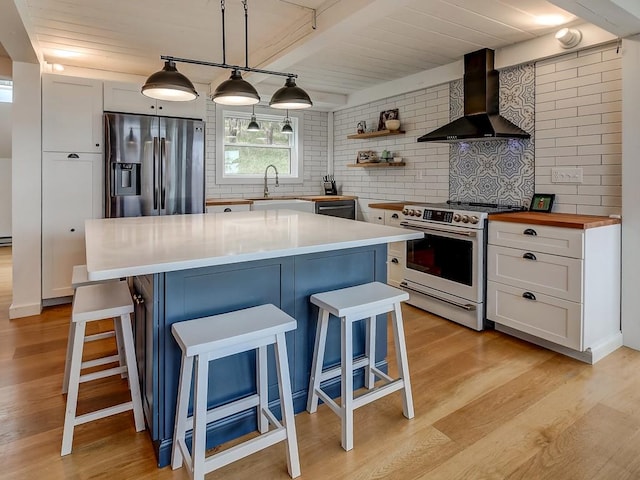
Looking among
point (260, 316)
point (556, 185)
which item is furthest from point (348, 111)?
point (260, 316)

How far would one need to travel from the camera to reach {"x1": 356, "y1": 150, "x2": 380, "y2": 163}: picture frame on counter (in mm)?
5191

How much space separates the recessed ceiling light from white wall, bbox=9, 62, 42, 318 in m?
4.03

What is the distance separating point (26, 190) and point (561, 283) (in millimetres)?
4289

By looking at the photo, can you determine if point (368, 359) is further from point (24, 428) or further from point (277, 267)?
point (24, 428)

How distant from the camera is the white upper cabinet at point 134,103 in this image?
3869 millimetres

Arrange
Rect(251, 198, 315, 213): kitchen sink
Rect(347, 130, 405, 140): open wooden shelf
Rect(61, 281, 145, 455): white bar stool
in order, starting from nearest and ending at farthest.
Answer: Rect(61, 281, 145, 455): white bar stool < Rect(347, 130, 405, 140): open wooden shelf < Rect(251, 198, 315, 213): kitchen sink

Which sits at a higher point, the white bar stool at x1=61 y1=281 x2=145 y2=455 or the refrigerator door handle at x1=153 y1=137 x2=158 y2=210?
the refrigerator door handle at x1=153 y1=137 x2=158 y2=210

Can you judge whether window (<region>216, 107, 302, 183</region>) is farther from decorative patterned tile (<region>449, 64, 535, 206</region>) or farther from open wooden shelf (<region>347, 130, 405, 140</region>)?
decorative patterned tile (<region>449, 64, 535, 206</region>)

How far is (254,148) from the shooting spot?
220 inches

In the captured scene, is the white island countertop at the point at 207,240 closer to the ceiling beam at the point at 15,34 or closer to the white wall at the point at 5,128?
the ceiling beam at the point at 15,34

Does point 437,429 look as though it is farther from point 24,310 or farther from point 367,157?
point 367,157

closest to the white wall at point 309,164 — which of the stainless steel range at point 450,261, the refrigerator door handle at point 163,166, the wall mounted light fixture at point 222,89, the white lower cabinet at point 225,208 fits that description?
the white lower cabinet at point 225,208

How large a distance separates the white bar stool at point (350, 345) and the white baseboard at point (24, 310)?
2891 millimetres

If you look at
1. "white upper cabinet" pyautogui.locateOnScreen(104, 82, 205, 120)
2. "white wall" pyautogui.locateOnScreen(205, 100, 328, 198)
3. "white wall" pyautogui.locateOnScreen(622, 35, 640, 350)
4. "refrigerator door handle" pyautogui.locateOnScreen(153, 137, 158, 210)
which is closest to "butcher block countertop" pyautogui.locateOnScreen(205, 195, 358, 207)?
"white wall" pyautogui.locateOnScreen(205, 100, 328, 198)
